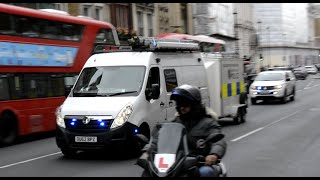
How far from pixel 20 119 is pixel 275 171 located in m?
7.87

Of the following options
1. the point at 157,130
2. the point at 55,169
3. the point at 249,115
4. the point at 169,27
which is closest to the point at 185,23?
the point at 169,27

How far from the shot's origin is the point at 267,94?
85.5 feet

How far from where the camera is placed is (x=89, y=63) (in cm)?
1164

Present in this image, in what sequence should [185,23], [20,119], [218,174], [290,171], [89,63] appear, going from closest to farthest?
1. [218,174]
2. [290,171]
3. [89,63]
4. [20,119]
5. [185,23]

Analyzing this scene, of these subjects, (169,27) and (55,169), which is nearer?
(55,169)

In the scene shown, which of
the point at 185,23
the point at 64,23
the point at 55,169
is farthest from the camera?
the point at 185,23

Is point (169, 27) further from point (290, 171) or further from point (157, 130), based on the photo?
point (157, 130)

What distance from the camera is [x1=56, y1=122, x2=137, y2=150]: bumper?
32.0 ft

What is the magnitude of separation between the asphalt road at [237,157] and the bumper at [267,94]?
32.8 ft

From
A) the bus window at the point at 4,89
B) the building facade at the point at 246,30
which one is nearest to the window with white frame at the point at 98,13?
the bus window at the point at 4,89

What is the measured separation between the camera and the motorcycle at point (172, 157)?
4.15 meters

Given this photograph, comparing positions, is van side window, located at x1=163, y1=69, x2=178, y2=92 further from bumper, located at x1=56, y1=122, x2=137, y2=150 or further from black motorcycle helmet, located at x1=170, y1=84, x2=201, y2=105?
black motorcycle helmet, located at x1=170, y1=84, x2=201, y2=105

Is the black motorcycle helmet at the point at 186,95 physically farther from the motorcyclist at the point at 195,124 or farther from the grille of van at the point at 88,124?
the grille of van at the point at 88,124

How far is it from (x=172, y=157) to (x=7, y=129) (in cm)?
1022
